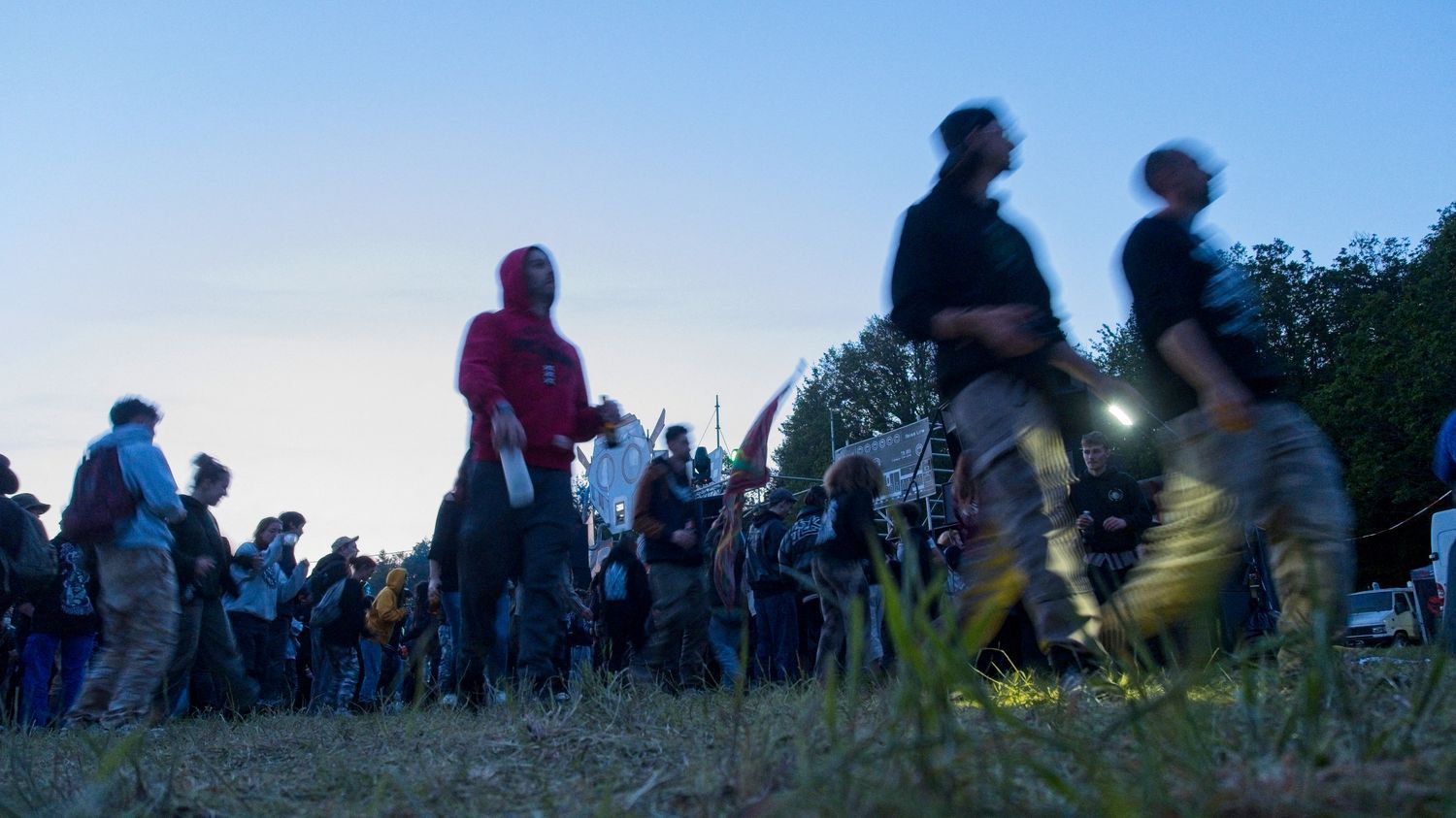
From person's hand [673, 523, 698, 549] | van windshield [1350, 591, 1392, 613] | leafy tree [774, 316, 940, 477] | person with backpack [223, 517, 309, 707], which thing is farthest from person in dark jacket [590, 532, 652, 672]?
leafy tree [774, 316, 940, 477]

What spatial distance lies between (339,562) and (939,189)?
932 cm

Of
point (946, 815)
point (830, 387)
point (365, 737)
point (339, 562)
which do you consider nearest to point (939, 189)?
point (365, 737)

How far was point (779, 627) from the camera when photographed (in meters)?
10.6

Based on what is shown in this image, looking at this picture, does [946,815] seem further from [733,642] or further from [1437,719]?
[733,642]

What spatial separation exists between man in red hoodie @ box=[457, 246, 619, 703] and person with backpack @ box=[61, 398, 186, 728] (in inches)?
63.9

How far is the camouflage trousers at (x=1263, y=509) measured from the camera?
3449 millimetres

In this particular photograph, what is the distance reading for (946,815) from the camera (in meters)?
1.27

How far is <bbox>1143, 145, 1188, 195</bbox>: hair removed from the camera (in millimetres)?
4129

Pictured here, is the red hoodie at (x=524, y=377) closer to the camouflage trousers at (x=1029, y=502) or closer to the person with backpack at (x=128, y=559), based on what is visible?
the person with backpack at (x=128, y=559)

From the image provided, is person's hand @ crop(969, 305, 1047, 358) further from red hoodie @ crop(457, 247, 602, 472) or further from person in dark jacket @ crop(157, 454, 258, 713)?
Result: person in dark jacket @ crop(157, 454, 258, 713)

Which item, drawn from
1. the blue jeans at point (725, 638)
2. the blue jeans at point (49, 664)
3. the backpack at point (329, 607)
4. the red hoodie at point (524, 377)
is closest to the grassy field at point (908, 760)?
the red hoodie at point (524, 377)

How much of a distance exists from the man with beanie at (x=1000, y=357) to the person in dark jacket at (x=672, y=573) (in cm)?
358

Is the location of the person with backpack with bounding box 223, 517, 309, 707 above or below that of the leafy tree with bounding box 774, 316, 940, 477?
below

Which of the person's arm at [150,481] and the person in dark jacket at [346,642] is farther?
the person in dark jacket at [346,642]
